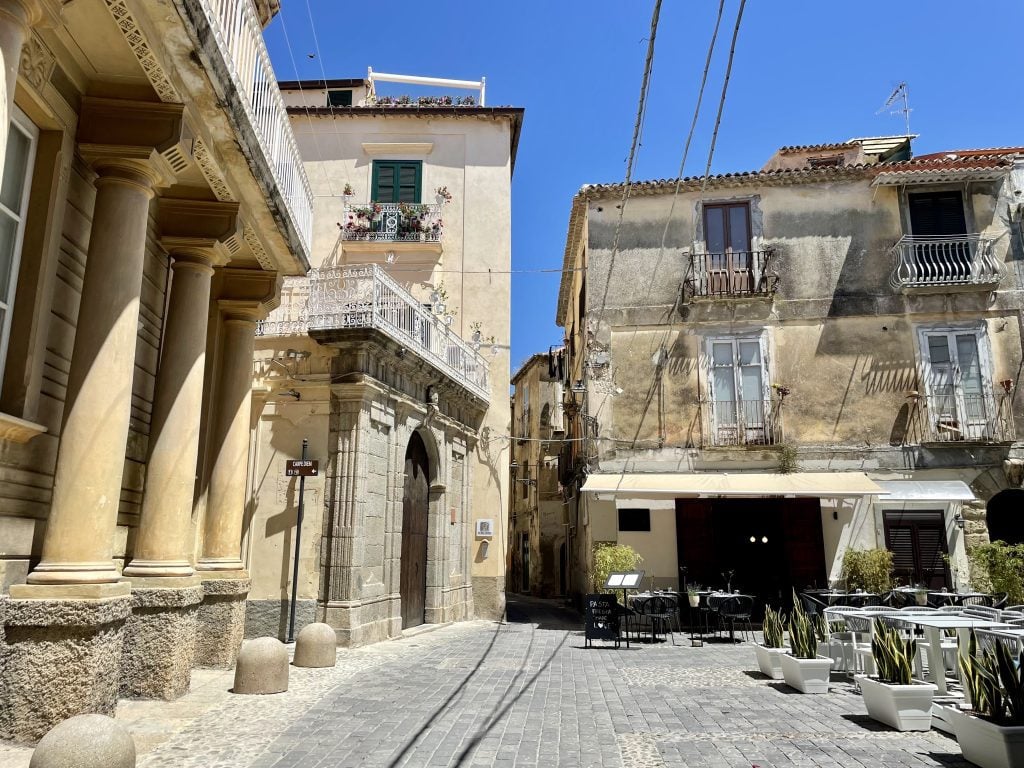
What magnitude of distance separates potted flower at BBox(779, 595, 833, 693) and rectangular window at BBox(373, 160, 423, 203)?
1382 cm

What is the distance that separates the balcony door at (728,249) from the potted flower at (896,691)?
11.4 meters

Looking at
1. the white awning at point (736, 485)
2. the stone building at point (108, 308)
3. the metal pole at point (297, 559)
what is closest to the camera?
the stone building at point (108, 308)

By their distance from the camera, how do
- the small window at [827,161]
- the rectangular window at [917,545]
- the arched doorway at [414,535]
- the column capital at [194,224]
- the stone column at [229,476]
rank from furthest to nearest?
the small window at [827,161]
the rectangular window at [917,545]
the arched doorway at [414,535]
the stone column at [229,476]
the column capital at [194,224]

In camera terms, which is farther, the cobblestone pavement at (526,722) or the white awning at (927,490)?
the white awning at (927,490)

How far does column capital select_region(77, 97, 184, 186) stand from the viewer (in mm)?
5777

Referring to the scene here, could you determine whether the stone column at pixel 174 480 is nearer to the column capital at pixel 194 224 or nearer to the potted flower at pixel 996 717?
the column capital at pixel 194 224

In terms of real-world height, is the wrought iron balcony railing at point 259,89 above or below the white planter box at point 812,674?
above

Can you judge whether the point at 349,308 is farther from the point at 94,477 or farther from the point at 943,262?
the point at 943,262

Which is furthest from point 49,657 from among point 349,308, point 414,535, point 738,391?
point 738,391

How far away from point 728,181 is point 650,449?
6568 mm

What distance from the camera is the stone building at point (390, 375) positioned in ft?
36.7

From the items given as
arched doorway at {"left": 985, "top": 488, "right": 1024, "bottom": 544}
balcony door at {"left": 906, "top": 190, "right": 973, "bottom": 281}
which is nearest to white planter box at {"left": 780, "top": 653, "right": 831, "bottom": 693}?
arched doorway at {"left": 985, "top": 488, "right": 1024, "bottom": 544}

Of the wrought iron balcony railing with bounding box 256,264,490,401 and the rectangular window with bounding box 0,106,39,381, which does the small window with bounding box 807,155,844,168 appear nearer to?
the wrought iron balcony railing with bounding box 256,264,490,401

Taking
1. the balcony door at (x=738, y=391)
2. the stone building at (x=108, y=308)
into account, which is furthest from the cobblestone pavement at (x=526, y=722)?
the balcony door at (x=738, y=391)
